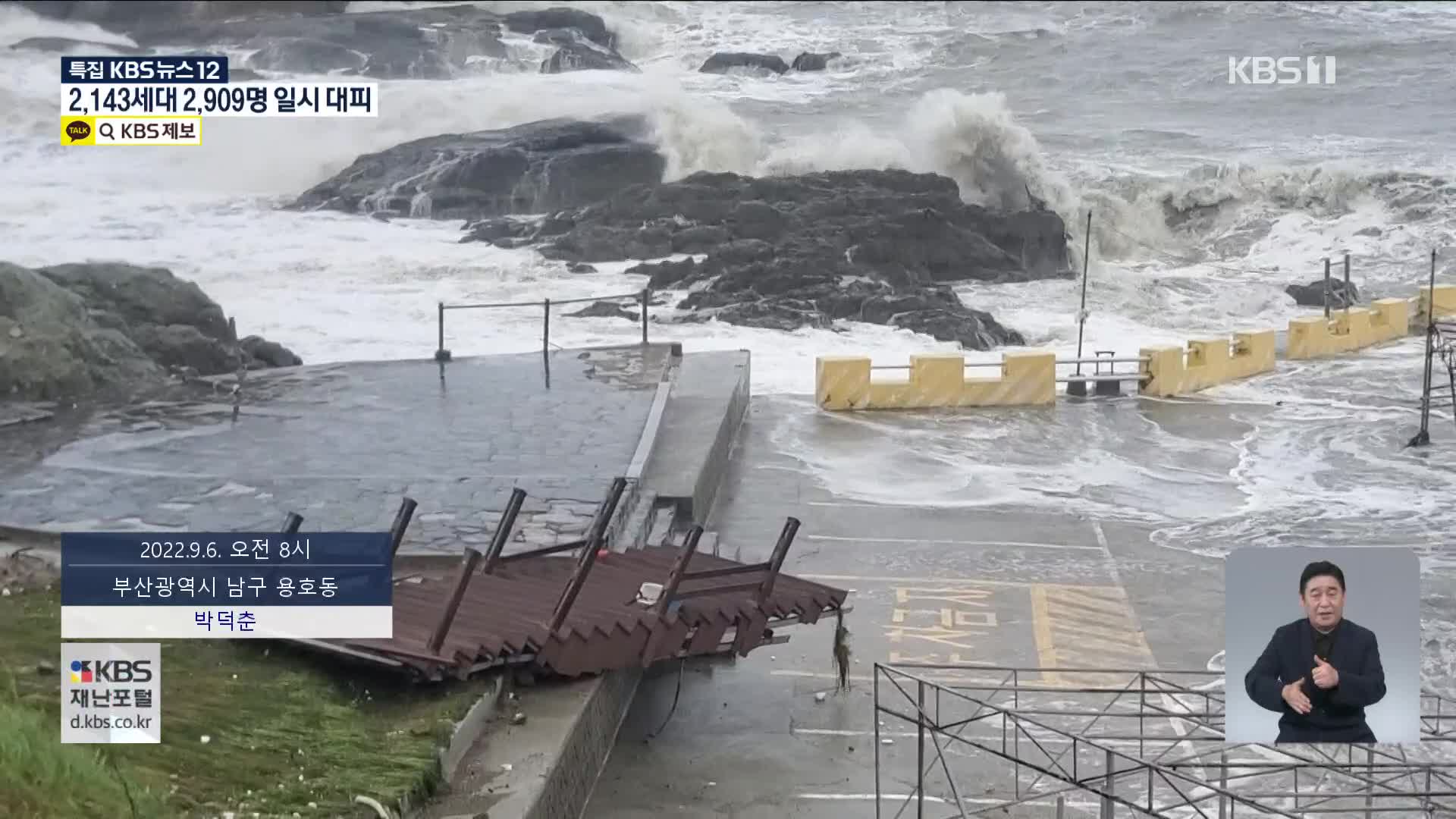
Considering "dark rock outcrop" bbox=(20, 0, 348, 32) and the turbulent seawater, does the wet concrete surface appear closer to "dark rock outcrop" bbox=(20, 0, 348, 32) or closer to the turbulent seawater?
the turbulent seawater

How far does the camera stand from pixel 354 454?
509 inches

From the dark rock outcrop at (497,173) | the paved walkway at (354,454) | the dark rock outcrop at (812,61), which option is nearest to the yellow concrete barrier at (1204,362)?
the paved walkway at (354,454)

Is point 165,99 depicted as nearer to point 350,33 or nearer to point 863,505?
point 863,505

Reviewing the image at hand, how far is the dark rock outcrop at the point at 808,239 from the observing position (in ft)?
89.7

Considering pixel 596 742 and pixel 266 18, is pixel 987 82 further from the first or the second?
pixel 596 742

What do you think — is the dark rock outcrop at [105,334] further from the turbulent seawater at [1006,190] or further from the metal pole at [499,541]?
the metal pole at [499,541]

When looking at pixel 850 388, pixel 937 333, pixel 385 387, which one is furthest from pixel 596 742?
pixel 937 333

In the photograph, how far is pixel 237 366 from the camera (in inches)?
693

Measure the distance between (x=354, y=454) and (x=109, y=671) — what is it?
261 inches

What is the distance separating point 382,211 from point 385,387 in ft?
53.3

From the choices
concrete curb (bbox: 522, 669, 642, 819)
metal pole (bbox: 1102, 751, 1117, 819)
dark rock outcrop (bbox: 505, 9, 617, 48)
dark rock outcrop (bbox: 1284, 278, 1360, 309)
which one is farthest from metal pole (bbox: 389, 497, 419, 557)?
dark rock outcrop (bbox: 505, 9, 617, 48)

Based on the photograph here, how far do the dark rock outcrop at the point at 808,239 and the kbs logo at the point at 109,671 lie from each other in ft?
66.2
